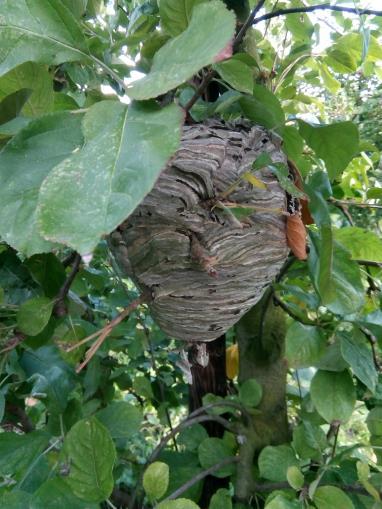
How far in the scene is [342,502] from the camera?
1.65 ft

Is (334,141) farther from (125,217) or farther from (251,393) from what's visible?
(251,393)

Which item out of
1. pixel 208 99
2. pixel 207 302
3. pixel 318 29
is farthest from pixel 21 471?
→ pixel 318 29

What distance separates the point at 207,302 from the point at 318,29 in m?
0.61

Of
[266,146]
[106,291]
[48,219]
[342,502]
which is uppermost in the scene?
[48,219]

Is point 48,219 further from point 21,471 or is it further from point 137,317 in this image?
point 137,317

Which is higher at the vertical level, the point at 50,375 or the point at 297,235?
the point at 297,235

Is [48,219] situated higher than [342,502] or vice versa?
[48,219]

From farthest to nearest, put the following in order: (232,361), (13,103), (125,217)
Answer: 1. (232,361)
2. (13,103)
3. (125,217)

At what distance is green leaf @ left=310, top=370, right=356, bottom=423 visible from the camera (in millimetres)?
574

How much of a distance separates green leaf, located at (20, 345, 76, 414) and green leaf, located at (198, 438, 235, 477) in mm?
263

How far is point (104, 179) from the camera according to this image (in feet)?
0.61

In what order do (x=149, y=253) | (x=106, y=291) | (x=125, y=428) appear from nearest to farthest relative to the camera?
(x=149, y=253) < (x=125, y=428) < (x=106, y=291)

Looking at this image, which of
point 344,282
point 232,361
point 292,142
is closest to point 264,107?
point 292,142

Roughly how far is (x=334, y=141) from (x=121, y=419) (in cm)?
42
